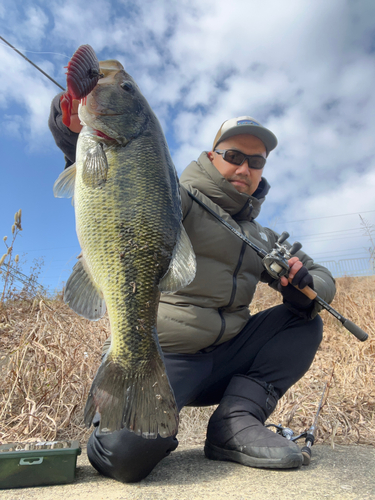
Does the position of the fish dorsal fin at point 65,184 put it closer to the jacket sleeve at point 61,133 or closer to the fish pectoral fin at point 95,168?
the fish pectoral fin at point 95,168

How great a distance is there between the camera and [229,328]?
2.54 m

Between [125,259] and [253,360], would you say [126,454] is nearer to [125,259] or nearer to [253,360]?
[125,259]

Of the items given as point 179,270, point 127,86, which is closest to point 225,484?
point 179,270

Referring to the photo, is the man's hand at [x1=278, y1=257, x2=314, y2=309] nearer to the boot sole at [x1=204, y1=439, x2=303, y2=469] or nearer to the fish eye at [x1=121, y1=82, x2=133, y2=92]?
the boot sole at [x1=204, y1=439, x2=303, y2=469]

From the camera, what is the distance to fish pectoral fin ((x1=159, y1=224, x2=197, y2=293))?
1.75 m

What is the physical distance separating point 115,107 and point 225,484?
197 cm

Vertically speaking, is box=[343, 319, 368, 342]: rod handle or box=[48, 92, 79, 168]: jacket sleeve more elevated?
box=[48, 92, 79, 168]: jacket sleeve

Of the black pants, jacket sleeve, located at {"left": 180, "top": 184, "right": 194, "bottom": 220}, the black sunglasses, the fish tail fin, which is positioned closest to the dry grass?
the black pants

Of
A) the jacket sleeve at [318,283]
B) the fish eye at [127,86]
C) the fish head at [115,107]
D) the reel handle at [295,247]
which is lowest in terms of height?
the jacket sleeve at [318,283]

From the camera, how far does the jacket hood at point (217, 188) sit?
2816 millimetres

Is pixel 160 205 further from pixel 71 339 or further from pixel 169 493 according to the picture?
pixel 71 339

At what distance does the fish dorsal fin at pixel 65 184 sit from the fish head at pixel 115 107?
0.91 ft

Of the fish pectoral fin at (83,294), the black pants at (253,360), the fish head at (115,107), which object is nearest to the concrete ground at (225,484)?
the black pants at (253,360)

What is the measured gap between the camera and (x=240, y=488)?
1.79 metres
